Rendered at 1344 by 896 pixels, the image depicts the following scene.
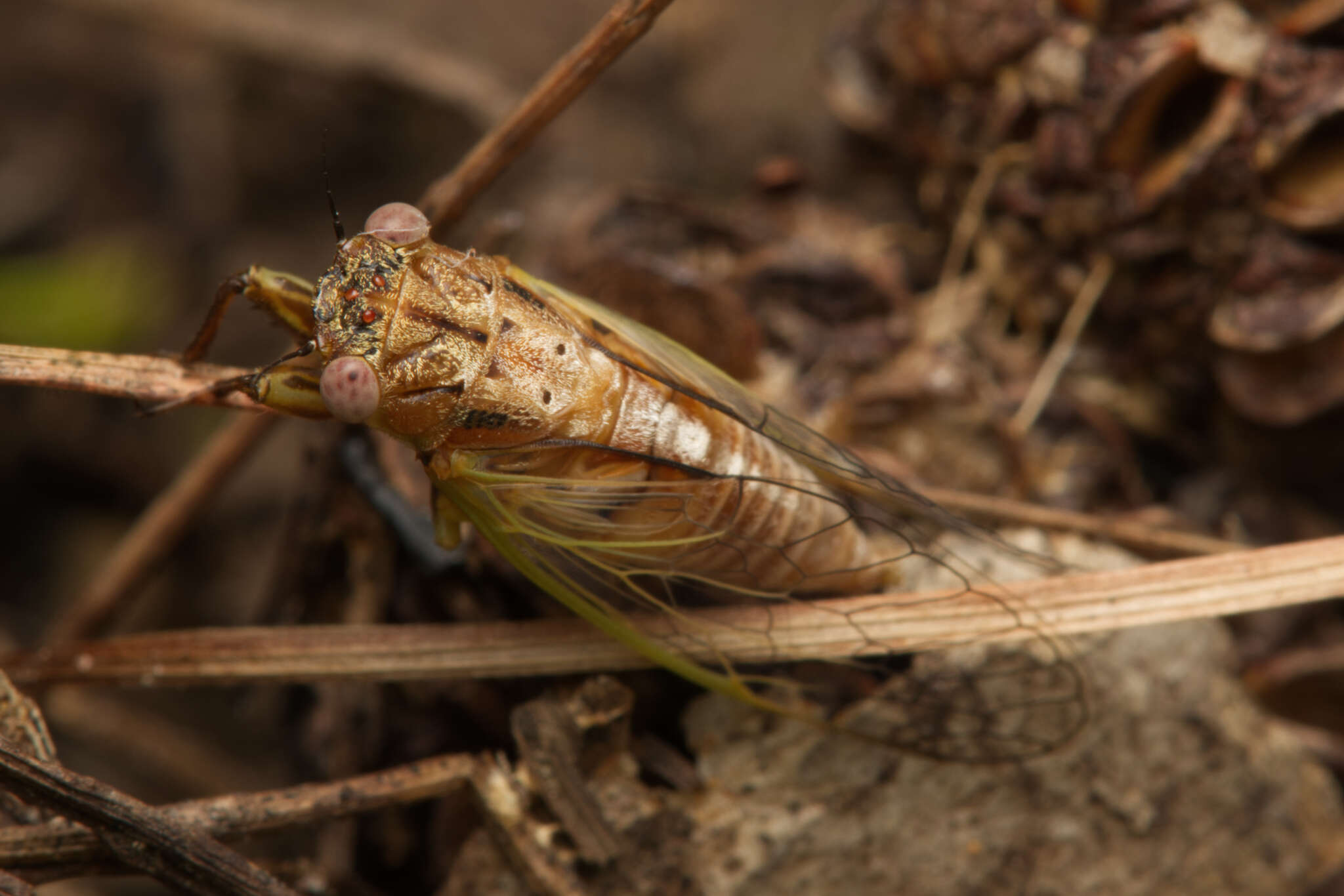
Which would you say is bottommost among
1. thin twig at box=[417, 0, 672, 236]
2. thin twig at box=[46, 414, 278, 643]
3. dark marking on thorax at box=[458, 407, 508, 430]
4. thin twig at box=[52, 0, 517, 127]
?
dark marking on thorax at box=[458, 407, 508, 430]

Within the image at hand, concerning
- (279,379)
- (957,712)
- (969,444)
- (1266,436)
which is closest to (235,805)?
(279,379)

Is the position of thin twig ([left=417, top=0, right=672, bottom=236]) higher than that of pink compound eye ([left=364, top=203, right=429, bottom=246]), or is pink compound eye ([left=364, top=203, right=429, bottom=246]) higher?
thin twig ([left=417, top=0, right=672, bottom=236])

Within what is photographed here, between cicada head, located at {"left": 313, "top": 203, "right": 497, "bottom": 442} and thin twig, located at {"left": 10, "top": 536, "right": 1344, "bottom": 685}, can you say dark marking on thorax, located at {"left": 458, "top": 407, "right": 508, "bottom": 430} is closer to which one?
cicada head, located at {"left": 313, "top": 203, "right": 497, "bottom": 442}

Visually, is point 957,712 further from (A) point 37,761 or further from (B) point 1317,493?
(A) point 37,761

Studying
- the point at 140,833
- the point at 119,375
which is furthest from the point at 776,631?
the point at 119,375

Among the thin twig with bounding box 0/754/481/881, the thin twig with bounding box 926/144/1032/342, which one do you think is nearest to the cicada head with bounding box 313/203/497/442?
the thin twig with bounding box 0/754/481/881

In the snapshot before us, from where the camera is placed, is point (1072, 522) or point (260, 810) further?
point (1072, 522)

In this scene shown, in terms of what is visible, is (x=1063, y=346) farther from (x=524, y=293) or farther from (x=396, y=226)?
(x=396, y=226)

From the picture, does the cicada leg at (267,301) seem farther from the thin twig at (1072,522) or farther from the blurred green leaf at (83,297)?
the blurred green leaf at (83,297)

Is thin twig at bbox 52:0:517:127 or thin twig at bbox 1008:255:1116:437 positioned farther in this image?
thin twig at bbox 52:0:517:127
